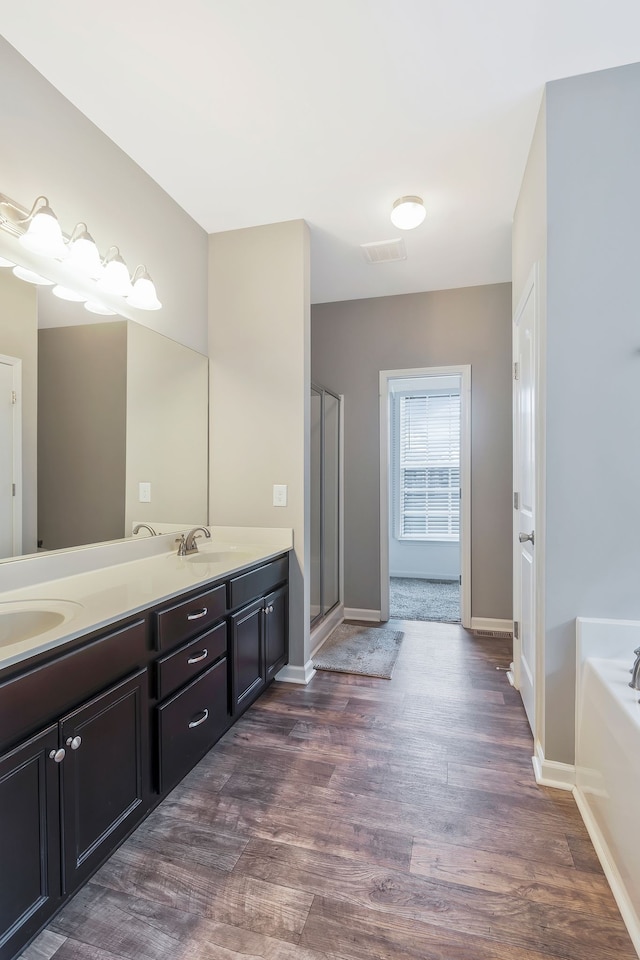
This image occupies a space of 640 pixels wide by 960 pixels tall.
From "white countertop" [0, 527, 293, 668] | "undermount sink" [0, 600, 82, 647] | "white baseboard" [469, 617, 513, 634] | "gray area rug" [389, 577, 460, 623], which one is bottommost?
"gray area rug" [389, 577, 460, 623]

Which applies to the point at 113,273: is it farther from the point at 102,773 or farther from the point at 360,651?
the point at 360,651

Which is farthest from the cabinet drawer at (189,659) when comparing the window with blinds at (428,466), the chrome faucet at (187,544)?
the window with blinds at (428,466)

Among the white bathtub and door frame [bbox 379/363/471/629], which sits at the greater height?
door frame [bbox 379/363/471/629]

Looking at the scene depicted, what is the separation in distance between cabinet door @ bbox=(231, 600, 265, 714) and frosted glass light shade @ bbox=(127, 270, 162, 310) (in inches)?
60.8

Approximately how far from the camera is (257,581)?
2350mm

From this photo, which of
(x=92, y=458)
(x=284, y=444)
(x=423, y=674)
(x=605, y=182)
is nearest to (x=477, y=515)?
(x=423, y=674)

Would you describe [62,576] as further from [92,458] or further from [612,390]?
[612,390]

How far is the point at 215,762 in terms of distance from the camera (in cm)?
199

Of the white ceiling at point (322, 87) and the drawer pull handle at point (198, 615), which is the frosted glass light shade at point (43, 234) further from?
the drawer pull handle at point (198, 615)

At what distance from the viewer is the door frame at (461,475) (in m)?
3.74

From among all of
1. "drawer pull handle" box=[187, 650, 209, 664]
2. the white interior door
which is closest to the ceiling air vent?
the white interior door

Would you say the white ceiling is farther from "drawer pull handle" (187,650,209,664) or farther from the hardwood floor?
the hardwood floor

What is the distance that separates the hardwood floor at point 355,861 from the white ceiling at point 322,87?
2.77 metres

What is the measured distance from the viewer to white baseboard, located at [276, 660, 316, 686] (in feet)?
9.09
